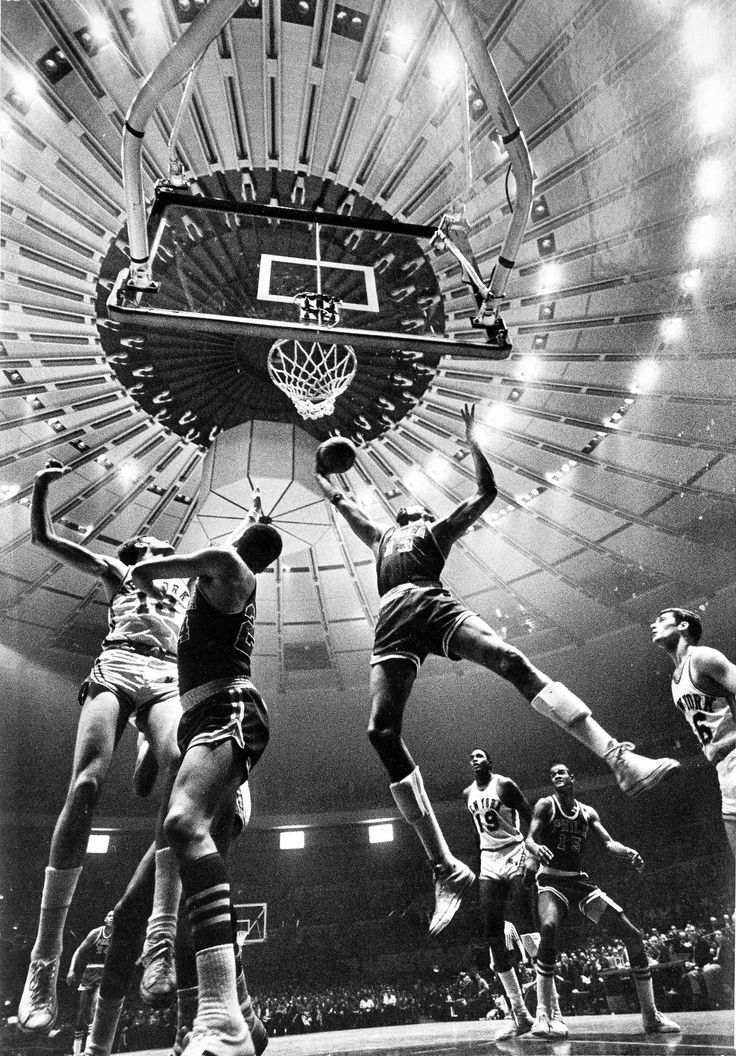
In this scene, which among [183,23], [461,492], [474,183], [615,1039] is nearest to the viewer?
[615,1039]

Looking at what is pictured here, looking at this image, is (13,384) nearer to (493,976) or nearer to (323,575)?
(323,575)

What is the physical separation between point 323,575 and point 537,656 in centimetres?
251

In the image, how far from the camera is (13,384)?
673cm

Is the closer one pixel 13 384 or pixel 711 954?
pixel 711 954

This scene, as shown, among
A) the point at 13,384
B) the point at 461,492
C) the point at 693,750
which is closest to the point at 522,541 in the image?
the point at 461,492

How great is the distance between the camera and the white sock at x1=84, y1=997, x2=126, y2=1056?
4520 millimetres

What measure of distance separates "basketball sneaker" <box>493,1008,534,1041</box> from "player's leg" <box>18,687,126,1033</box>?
3.21 metres

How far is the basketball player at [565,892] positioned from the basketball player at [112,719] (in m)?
3.03

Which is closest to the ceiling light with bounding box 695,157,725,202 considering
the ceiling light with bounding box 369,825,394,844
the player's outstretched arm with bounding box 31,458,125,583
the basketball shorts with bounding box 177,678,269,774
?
the basketball shorts with bounding box 177,678,269,774

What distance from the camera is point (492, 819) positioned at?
665 cm

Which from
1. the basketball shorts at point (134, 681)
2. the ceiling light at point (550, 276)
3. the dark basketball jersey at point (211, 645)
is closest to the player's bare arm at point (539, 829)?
the basketball shorts at point (134, 681)

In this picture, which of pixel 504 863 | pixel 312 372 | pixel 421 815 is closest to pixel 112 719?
pixel 421 815

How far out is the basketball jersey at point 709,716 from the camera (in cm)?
570

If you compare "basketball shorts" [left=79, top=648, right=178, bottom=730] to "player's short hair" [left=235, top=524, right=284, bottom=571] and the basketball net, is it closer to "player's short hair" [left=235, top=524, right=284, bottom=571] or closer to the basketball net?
"player's short hair" [left=235, top=524, right=284, bottom=571]
